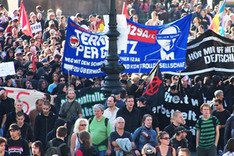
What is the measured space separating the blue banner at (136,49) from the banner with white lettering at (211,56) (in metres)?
0.26

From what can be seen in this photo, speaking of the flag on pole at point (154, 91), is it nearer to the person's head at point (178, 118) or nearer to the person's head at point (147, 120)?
the person's head at point (178, 118)

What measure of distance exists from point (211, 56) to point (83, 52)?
9.66 feet

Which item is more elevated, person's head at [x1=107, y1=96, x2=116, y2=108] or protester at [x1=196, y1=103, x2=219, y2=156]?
person's head at [x1=107, y1=96, x2=116, y2=108]

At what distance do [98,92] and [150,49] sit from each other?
8.12 feet

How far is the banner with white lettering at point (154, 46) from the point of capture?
1680 cm

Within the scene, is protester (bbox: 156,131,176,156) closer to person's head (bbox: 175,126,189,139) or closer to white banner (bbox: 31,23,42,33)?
person's head (bbox: 175,126,189,139)

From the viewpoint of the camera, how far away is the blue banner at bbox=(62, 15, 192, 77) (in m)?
16.4

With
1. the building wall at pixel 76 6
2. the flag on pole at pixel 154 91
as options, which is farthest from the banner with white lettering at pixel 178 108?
the building wall at pixel 76 6

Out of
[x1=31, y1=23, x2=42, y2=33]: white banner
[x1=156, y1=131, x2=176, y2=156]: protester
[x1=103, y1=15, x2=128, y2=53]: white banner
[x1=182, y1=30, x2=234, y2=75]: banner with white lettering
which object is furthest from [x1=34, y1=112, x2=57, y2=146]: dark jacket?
[x1=31, y1=23, x2=42, y2=33]: white banner

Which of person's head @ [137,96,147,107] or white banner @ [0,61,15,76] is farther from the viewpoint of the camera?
white banner @ [0,61,15,76]

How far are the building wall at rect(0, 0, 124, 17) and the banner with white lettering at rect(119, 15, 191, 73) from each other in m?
12.4

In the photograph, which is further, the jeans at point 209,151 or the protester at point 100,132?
the jeans at point 209,151

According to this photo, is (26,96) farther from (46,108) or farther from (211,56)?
(211,56)

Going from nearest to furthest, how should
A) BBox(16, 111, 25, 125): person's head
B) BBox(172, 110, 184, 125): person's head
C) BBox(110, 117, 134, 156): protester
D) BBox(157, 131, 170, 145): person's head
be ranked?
1. BBox(157, 131, 170, 145): person's head
2. BBox(110, 117, 134, 156): protester
3. BBox(172, 110, 184, 125): person's head
4. BBox(16, 111, 25, 125): person's head
